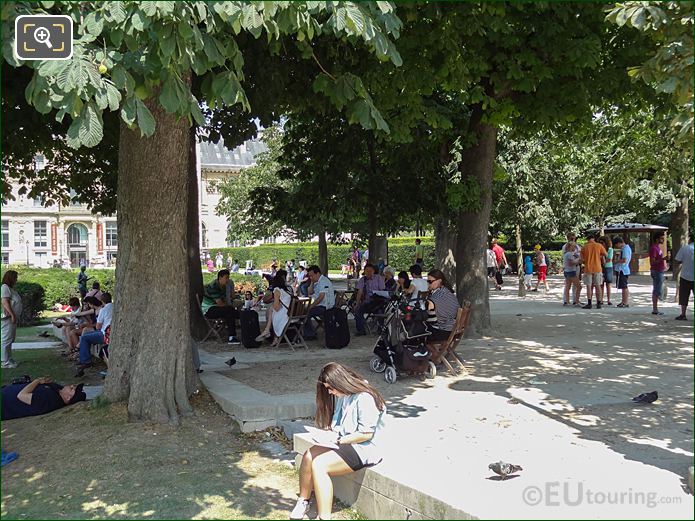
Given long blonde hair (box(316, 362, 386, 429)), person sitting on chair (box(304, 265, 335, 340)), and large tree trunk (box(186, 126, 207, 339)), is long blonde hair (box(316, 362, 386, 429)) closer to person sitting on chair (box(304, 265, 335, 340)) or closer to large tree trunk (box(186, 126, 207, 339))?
person sitting on chair (box(304, 265, 335, 340))

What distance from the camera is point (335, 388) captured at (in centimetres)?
520

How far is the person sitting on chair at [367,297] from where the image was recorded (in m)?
13.4

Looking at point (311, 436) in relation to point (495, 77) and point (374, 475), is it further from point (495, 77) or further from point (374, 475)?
point (495, 77)

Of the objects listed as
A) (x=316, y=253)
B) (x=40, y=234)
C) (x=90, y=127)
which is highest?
(x=40, y=234)

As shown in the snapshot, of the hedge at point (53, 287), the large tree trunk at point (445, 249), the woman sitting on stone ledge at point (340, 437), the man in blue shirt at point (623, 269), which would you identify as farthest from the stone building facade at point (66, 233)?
the woman sitting on stone ledge at point (340, 437)

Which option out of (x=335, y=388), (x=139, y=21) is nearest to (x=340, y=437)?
(x=335, y=388)

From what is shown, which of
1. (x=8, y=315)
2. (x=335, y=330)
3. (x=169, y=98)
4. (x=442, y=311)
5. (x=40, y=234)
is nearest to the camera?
(x=169, y=98)

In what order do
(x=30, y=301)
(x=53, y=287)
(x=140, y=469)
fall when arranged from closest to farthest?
(x=140, y=469), (x=30, y=301), (x=53, y=287)

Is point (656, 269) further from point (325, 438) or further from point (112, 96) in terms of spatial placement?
point (112, 96)

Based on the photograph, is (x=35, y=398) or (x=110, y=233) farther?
(x=110, y=233)

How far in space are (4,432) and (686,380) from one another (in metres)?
7.81

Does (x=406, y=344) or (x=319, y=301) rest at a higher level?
(x=319, y=301)

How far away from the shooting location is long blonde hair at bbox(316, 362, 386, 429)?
17.0ft

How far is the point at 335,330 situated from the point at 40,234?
77.4m
